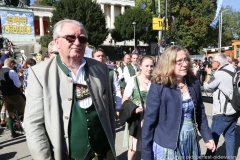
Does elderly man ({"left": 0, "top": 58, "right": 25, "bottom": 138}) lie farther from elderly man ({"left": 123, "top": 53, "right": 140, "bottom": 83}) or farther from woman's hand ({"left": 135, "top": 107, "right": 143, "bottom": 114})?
woman's hand ({"left": 135, "top": 107, "right": 143, "bottom": 114})

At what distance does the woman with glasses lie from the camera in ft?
8.43

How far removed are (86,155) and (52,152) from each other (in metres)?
0.28

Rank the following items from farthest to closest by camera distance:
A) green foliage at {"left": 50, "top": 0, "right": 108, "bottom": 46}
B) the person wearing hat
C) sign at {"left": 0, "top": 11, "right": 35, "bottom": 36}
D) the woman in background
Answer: green foliage at {"left": 50, "top": 0, "right": 108, "bottom": 46}, sign at {"left": 0, "top": 11, "right": 35, "bottom": 36}, the woman in background, the person wearing hat

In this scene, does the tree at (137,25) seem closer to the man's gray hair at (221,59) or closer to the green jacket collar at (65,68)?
the man's gray hair at (221,59)

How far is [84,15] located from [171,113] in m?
41.6

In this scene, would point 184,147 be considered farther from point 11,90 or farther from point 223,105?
point 11,90

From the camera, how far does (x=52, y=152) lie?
2.07m

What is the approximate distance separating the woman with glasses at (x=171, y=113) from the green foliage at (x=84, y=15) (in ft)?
129

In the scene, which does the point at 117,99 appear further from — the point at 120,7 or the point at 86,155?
the point at 120,7

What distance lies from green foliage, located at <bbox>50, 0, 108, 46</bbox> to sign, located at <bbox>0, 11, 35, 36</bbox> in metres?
19.6

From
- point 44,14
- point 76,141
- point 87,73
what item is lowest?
point 76,141

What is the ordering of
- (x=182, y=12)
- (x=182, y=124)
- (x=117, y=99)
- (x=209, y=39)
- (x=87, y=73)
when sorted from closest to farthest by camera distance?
(x=87, y=73) < (x=182, y=124) < (x=117, y=99) < (x=182, y=12) < (x=209, y=39)

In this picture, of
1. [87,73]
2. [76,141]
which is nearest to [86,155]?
[76,141]

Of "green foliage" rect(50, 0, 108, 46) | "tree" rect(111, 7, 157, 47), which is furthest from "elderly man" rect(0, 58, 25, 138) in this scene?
"tree" rect(111, 7, 157, 47)
